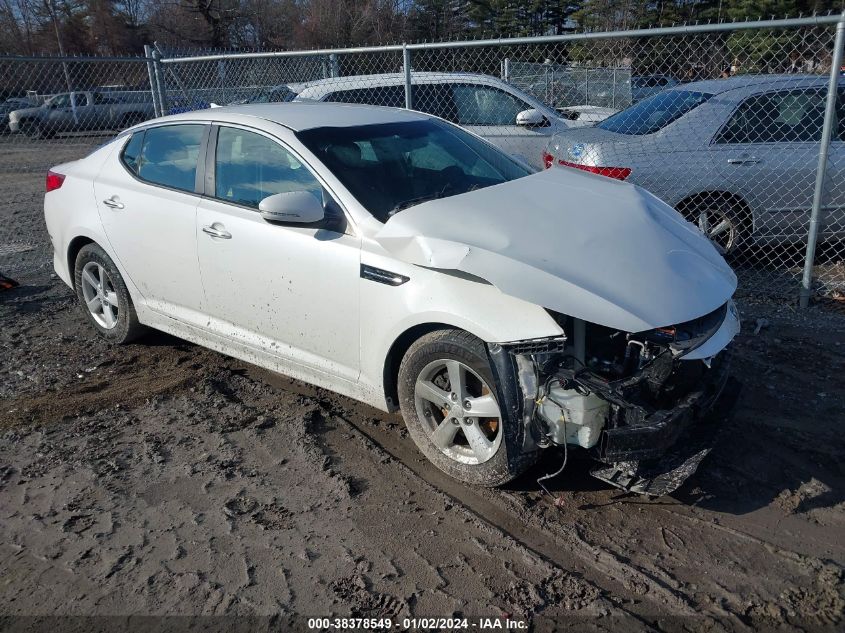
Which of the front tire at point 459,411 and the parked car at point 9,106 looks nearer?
the front tire at point 459,411

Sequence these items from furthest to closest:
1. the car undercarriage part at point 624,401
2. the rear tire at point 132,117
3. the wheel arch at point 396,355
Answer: the rear tire at point 132,117 < the wheel arch at point 396,355 < the car undercarriage part at point 624,401

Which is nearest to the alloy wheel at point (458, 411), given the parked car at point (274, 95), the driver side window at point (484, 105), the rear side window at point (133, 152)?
the rear side window at point (133, 152)

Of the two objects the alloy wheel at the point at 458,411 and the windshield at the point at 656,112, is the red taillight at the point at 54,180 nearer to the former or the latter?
the alloy wheel at the point at 458,411

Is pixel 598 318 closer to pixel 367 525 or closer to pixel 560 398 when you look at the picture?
pixel 560 398

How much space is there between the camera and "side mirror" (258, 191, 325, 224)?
3703mm

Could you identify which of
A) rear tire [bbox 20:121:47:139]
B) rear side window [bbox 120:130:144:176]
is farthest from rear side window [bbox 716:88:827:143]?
rear tire [bbox 20:121:47:139]

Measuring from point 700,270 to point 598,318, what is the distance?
0.85m

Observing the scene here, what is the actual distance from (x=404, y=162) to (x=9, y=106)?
22.0m

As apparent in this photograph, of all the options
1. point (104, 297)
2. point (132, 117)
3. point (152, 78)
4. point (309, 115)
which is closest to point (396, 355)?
point (309, 115)

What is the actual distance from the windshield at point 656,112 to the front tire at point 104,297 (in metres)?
4.88

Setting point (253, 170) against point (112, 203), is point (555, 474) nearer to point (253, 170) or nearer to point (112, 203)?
point (253, 170)

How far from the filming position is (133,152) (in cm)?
514

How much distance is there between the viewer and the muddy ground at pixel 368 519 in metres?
2.86

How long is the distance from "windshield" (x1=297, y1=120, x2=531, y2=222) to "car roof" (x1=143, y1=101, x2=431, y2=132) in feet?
0.26
